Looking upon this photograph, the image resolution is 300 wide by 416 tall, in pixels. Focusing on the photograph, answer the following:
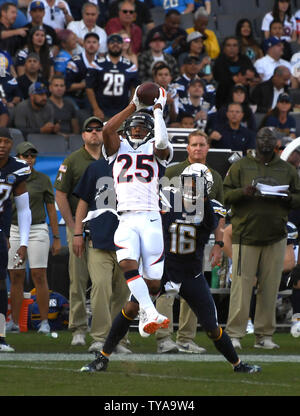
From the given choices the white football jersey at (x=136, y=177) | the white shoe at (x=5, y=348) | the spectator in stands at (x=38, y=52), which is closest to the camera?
the white football jersey at (x=136, y=177)

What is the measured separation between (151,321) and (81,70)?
25.6 ft

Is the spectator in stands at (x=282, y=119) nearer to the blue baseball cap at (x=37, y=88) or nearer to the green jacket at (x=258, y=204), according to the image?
the blue baseball cap at (x=37, y=88)

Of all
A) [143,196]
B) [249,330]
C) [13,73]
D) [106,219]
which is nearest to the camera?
[143,196]

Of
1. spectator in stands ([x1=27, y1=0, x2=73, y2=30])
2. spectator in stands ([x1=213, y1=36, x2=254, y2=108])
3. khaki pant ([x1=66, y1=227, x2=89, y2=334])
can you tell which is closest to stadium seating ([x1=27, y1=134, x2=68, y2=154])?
spectator in stands ([x1=27, y1=0, x2=73, y2=30])

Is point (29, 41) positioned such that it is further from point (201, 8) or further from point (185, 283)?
point (185, 283)

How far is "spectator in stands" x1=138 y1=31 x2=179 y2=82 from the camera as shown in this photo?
573 inches

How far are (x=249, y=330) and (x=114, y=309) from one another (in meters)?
2.23

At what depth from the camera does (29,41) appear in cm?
1402

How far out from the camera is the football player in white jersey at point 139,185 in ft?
22.9

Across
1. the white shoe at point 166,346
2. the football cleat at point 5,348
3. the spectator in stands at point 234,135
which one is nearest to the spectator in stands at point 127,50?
the spectator in stands at point 234,135

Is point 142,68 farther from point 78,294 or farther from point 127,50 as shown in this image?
point 78,294

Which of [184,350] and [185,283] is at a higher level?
[185,283]

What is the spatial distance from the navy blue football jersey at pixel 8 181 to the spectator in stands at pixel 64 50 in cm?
611
